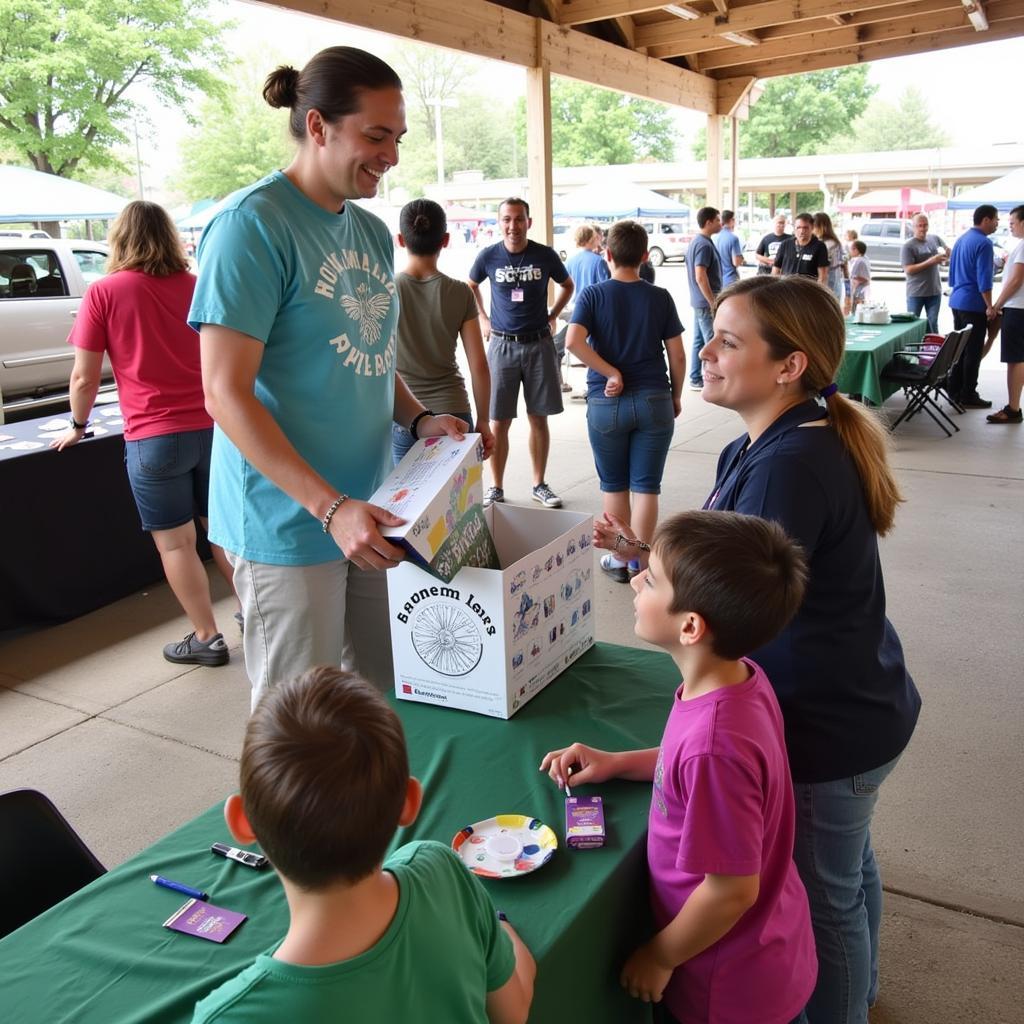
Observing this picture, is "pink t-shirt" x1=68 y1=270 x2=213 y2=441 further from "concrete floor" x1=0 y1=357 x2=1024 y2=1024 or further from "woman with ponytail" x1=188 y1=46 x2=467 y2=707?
"woman with ponytail" x1=188 y1=46 x2=467 y2=707

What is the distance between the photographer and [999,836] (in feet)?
7.84

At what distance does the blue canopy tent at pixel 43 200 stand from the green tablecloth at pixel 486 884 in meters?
11.9

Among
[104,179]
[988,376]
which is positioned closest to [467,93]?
[104,179]

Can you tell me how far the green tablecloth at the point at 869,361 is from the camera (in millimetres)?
6484

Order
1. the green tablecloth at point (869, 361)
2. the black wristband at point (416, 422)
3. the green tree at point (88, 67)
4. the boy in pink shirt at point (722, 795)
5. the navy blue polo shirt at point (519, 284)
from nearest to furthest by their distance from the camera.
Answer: the boy in pink shirt at point (722, 795) < the black wristband at point (416, 422) < the navy blue polo shirt at point (519, 284) < the green tablecloth at point (869, 361) < the green tree at point (88, 67)

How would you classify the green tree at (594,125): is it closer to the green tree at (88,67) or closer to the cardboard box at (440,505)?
the green tree at (88,67)

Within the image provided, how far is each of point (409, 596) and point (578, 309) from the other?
8.76 feet

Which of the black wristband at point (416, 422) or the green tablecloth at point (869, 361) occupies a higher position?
the black wristband at point (416, 422)

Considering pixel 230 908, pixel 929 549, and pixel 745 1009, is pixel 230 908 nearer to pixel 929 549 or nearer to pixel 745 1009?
pixel 745 1009

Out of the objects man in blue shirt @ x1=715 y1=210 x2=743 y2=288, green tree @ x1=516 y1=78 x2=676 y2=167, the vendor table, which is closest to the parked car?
green tree @ x1=516 y1=78 x2=676 y2=167

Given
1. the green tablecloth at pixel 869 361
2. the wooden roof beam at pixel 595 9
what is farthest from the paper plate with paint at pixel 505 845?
the wooden roof beam at pixel 595 9

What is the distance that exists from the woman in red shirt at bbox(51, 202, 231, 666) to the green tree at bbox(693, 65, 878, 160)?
45.1 metres

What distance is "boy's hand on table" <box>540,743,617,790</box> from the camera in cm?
139

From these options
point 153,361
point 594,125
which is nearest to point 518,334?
point 153,361
